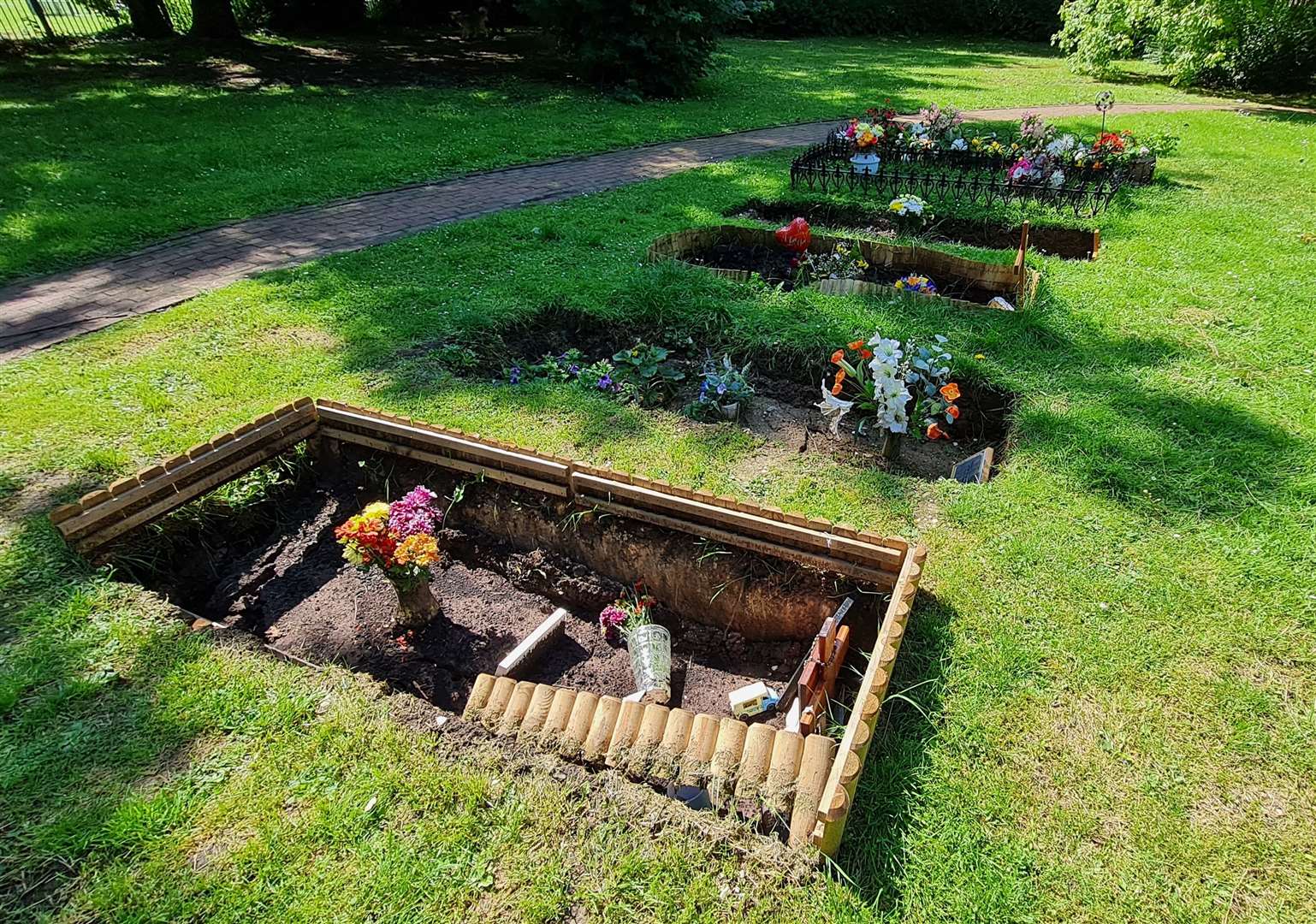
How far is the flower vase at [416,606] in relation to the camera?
Answer: 3.02m

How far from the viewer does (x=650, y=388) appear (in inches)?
177

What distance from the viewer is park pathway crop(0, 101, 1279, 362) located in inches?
217

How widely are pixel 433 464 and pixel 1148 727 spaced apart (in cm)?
318

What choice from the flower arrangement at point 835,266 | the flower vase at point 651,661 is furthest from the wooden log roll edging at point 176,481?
the flower arrangement at point 835,266

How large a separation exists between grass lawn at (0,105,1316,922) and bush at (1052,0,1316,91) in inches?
556

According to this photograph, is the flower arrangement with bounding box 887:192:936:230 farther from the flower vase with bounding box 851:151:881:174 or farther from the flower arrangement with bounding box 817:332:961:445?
the flower arrangement with bounding box 817:332:961:445

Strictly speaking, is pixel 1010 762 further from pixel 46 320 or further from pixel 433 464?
pixel 46 320

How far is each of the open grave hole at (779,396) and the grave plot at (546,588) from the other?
84 cm

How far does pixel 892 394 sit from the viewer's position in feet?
12.0

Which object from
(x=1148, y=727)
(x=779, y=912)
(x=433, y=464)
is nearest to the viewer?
(x=779, y=912)

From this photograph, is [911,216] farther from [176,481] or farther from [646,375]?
[176,481]

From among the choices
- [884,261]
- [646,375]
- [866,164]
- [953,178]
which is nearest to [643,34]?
[866,164]

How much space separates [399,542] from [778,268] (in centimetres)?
471

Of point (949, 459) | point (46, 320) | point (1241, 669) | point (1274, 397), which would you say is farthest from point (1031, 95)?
point (46, 320)
